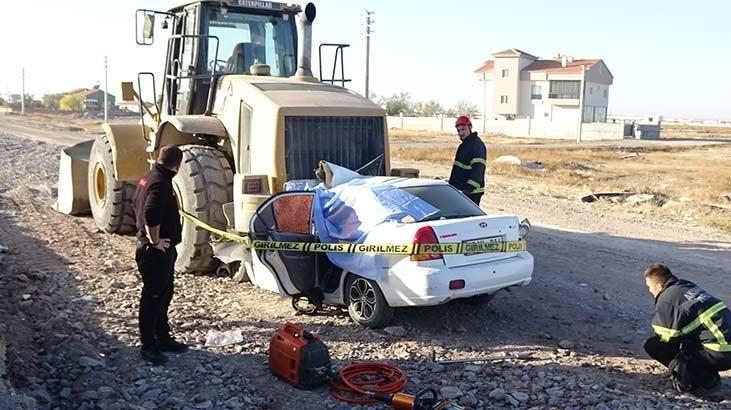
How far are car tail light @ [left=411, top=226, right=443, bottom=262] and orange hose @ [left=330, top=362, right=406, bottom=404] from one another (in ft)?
3.30

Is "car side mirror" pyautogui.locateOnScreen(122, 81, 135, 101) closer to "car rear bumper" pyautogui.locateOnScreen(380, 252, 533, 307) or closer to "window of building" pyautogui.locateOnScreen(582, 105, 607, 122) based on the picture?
"car rear bumper" pyautogui.locateOnScreen(380, 252, 533, 307)

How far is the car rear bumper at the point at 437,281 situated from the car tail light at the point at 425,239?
56mm

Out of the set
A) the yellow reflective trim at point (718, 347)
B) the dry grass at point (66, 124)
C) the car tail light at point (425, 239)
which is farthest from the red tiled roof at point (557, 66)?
the yellow reflective trim at point (718, 347)

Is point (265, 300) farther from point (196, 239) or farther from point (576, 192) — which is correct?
point (576, 192)

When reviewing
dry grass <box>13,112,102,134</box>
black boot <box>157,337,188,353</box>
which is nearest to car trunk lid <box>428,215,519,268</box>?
black boot <box>157,337,188,353</box>

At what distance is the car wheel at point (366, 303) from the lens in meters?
6.64

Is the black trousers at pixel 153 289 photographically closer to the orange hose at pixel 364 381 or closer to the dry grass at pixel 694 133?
the orange hose at pixel 364 381

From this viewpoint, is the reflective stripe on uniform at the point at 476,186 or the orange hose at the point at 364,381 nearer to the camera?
the orange hose at the point at 364,381

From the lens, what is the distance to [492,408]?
521 cm

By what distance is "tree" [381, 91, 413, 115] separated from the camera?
305ft

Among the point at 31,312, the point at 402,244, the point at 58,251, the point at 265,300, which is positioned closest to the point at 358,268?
the point at 402,244

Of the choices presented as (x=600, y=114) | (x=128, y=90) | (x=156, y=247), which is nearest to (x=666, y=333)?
(x=156, y=247)

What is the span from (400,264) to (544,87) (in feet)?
266

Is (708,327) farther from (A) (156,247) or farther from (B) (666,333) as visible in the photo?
(A) (156,247)
